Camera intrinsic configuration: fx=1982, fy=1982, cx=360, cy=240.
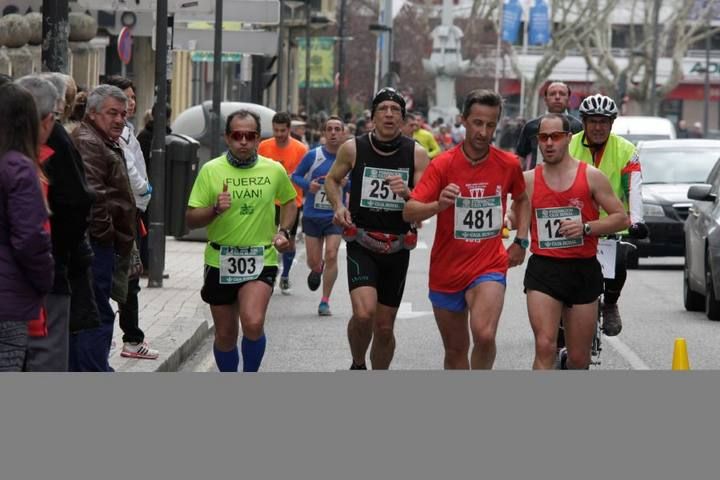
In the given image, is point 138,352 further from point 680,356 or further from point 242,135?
point 680,356

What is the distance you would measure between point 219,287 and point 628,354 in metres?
4.45

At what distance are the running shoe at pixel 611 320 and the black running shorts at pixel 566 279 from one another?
4.80ft

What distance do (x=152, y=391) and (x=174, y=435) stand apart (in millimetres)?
287

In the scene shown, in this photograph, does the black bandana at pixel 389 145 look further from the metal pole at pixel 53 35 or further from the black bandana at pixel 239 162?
the metal pole at pixel 53 35

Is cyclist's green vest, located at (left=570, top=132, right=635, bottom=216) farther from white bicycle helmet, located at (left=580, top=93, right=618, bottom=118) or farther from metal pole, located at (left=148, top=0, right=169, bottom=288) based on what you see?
metal pole, located at (left=148, top=0, right=169, bottom=288)

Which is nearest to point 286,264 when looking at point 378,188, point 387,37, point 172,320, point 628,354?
point 172,320

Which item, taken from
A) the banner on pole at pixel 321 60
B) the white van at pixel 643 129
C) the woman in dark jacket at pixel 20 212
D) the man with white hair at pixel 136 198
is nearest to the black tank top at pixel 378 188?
the man with white hair at pixel 136 198

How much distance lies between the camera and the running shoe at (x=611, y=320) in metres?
12.3

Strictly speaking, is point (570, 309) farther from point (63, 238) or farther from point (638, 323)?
point (638, 323)

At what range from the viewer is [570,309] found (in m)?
10.9

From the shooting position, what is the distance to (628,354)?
583 inches

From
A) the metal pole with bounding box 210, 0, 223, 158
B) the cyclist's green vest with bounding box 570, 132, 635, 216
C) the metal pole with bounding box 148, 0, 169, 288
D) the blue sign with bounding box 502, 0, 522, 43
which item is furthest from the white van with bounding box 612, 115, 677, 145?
the blue sign with bounding box 502, 0, 522, 43

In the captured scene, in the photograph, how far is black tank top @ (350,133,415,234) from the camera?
451 inches

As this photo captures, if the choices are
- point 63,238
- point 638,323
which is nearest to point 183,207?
point 638,323
